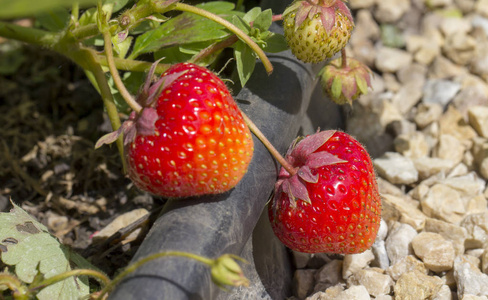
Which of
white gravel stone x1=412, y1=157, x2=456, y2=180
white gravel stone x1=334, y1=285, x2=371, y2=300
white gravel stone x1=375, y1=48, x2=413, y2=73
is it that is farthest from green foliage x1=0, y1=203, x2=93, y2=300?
white gravel stone x1=375, y1=48, x2=413, y2=73

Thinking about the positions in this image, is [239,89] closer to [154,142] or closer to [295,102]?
[295,102]

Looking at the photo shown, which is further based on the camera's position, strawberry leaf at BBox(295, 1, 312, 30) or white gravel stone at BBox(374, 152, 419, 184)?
white gravel stone at BBox(374, 152, 419, 184)

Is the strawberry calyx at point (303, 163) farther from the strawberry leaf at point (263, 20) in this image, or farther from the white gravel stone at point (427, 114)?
the white gravel stone at point (427, 114)

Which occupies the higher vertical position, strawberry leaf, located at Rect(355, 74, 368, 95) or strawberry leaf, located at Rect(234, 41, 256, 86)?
strawberry leaf, located at Rect(234, 41, 256, 86)

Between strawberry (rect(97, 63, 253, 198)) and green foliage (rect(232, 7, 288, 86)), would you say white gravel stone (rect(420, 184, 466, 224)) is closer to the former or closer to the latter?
green foliage (rect(232, 7, 288, 86))

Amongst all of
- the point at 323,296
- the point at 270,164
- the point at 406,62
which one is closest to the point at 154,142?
the point at 270,164

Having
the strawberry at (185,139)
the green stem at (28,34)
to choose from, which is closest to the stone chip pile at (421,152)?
the strawberry at (185,139)
